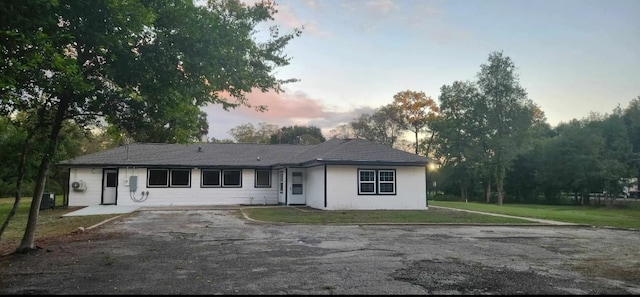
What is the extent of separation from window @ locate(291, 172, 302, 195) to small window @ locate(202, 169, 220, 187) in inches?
182

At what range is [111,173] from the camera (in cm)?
2436

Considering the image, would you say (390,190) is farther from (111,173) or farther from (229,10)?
(111,173)

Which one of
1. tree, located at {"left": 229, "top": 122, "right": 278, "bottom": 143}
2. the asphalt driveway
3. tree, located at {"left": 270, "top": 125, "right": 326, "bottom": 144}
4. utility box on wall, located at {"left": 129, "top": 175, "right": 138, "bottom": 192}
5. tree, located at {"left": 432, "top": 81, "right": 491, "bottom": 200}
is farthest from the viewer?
tree, located at {"left": 229, "top": 122, "right": 278, "bottom": 143}

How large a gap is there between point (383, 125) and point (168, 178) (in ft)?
111

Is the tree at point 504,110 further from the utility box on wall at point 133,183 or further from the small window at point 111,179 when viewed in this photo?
the small window at point 111,179

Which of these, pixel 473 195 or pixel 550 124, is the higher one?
pixel 550 124

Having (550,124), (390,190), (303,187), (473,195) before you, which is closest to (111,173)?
(303,187)

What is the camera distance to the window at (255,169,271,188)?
26.2 meters

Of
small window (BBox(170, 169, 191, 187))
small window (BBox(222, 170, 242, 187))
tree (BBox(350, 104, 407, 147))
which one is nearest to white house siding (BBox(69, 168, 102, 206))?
small window (BBox(170, 169, 191, 187))

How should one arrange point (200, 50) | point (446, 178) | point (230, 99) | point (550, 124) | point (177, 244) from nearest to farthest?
point (200, 50)
point (177, 244)
point (230, 99)
point (446, 178)
point (550, 124)

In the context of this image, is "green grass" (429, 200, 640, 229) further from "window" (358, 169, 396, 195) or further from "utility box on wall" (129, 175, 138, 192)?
"utility box on wall" (129, 175, 138, 192)

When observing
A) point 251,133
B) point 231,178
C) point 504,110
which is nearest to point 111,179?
point 231,178

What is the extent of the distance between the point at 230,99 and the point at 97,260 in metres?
4.91

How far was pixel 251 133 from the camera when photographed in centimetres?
6388
